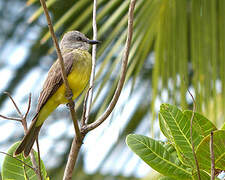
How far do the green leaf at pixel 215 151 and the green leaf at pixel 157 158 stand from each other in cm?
11

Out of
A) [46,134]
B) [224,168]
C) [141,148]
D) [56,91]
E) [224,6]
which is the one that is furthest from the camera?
[46,134]

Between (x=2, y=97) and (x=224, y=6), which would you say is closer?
(x=224, y=6)

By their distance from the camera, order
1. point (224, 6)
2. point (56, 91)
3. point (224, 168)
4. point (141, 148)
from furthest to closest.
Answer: point (56, 91) < point (224, 6) < point (141, 148) < point (224, 168)

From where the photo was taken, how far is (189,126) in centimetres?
180

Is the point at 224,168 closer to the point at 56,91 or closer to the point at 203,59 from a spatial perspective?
the point at 203,59

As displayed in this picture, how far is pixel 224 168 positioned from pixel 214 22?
1.27 m

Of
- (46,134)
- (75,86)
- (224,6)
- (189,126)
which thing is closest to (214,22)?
(224,6)

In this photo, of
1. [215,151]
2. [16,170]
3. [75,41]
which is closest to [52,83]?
[75,41]

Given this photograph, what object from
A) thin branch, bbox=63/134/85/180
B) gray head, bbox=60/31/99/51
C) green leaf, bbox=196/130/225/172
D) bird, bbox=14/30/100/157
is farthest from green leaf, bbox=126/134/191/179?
gray head, bbox=60/31/99/51

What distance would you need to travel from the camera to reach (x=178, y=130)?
5.90ft

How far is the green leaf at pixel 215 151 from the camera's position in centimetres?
161

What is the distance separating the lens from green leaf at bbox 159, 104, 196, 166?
69.0 inches

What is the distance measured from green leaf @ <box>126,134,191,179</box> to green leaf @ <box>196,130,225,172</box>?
11cm

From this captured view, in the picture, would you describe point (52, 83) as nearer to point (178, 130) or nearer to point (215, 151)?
point (178, 130)
